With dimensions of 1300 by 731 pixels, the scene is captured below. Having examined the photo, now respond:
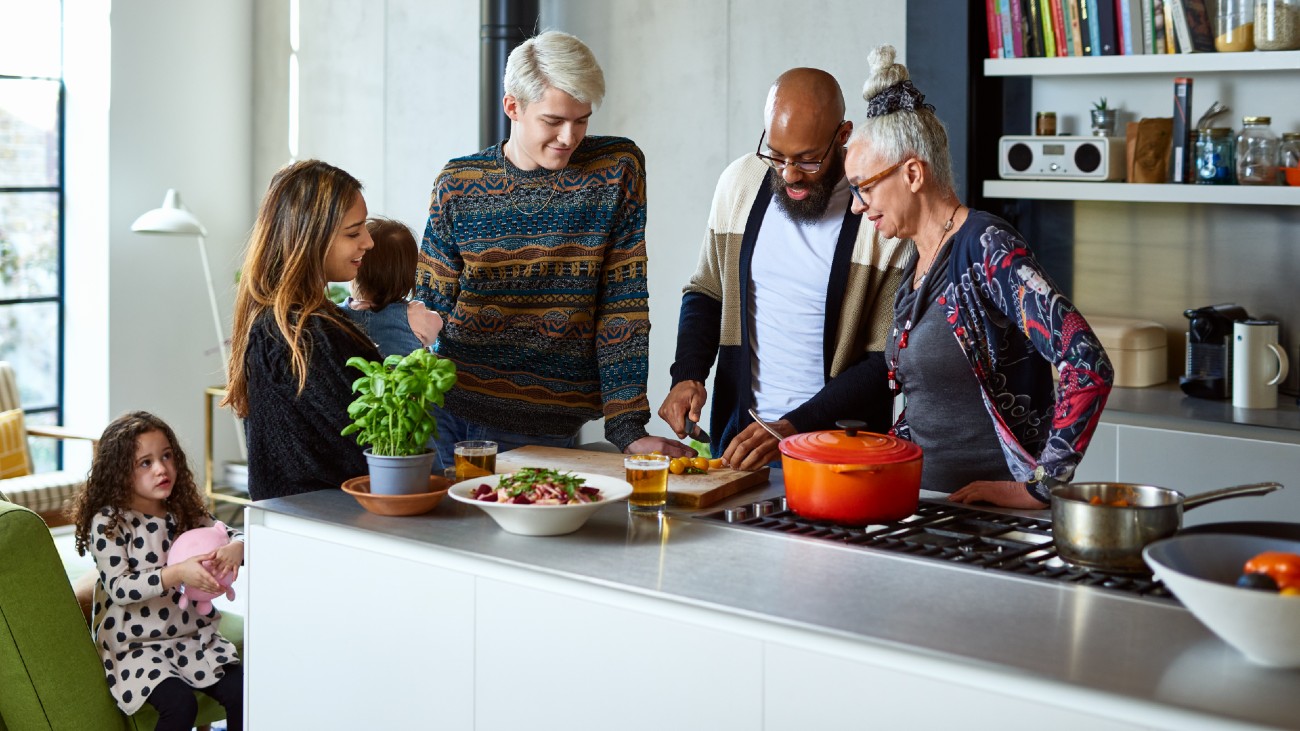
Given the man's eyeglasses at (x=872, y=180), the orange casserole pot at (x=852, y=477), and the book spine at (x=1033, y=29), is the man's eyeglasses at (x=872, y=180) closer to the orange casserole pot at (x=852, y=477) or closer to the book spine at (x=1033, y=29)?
the orange casserole pot at (x=852, y=477)

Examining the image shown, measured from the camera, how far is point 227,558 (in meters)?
2.65

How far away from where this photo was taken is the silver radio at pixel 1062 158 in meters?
4.02

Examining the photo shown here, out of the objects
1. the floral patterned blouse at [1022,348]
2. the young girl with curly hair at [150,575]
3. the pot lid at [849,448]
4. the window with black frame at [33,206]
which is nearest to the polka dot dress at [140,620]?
the young girl with curly hair at [150,575]

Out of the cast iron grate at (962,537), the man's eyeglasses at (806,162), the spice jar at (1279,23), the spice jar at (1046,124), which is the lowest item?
the cast iron grate at (962,537)

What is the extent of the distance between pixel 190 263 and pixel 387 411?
4828 millimetres

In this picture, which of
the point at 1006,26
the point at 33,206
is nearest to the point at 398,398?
the point at 1006,26

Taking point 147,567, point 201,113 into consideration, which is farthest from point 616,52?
point 147,567

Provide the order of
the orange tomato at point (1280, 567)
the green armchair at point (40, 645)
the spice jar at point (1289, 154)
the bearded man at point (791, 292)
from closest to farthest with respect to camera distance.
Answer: the orange tomato at point (1280, 567), the green armchair at point (40, 645), the bearded man at point (791, 292), the spice jar at point (1289, 154)

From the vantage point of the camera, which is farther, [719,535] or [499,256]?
[499,256]

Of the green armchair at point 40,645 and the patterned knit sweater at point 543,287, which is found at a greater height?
the patterned knit sweater at point 543,287

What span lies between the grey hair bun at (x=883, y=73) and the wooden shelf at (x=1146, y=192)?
1.82 meters

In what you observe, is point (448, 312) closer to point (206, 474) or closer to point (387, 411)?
point (387, 411)

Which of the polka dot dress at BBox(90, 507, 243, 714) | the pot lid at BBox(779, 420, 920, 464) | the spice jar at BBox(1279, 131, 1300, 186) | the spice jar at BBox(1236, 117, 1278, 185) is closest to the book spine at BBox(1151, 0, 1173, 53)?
the spice jar at BBox(1236, 117, 1278, 185)

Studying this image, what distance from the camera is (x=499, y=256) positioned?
2809mm
